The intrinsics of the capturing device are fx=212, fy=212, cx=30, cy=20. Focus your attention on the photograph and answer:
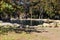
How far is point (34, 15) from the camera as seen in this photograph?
57.0m

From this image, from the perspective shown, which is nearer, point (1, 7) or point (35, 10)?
point (1, 7)

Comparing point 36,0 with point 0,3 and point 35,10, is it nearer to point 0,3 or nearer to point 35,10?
point 35,10

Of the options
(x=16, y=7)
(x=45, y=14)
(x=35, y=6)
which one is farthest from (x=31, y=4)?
(x=16, y=7)

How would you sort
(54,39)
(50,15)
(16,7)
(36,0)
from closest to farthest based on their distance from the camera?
1. (54,39)
2. (16,7)
3. (36,0)
4. (50,15)

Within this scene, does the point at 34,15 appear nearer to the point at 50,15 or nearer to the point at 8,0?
the point at 50,15

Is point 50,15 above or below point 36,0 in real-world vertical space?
below

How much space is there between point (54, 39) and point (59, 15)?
38212mm

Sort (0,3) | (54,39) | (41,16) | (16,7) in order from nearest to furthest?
(54,39) → (0,3) → (16,7) → (41,16)

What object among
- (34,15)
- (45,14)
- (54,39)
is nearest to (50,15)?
(45,14)

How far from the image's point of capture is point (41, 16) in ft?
185

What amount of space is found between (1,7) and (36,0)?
26973 millimetres

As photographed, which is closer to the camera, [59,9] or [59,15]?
[59,9]

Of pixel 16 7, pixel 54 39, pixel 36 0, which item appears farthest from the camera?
pixel 36 0

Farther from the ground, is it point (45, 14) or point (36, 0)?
point (36, 0)
